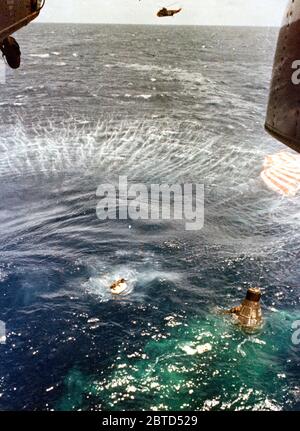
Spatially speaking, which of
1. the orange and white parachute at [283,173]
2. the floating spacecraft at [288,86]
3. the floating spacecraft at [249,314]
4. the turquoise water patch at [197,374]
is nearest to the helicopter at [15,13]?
the floating spacecraft at [288,86]

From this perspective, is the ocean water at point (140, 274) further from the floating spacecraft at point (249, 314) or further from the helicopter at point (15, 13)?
the helicopter at point (15, 13)

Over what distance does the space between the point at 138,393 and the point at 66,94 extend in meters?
48.8

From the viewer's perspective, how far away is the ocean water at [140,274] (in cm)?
1102

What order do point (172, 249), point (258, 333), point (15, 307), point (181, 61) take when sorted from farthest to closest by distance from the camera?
point (181, 61)
point (172, 249)
point (15, 307)
point (258, 333)

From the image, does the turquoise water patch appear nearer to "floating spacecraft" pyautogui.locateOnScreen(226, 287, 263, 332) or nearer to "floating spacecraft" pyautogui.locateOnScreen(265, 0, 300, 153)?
"floating spacecraft" pyautogui.locateOnScreen(226, 287, 263, 332)

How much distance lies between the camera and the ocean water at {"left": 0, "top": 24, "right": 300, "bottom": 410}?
36.2 ft

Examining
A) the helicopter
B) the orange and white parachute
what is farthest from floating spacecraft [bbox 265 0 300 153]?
the orange and white parachute

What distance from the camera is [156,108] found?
4653 cm

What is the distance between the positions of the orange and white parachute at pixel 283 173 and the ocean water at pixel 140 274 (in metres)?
0.80

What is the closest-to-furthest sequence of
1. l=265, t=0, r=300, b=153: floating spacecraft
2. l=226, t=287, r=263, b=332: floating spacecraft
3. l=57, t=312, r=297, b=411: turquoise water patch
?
l=265, t=0, r=300, b=153: floating spacecraft
l=57, t=312, r=297, b=411: turquoise water patch
l=226, t=287, r=263, b=332: floating spacecraft

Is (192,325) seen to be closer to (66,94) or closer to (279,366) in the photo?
(279,366)

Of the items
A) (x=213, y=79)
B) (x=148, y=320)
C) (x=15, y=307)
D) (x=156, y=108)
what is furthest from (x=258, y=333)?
(x=213, y=79)

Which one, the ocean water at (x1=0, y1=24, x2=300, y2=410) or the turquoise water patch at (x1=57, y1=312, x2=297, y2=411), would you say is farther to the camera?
the ocean water at (x1=0, y1=24, x2=300, y2=410)

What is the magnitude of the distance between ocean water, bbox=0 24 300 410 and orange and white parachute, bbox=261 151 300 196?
2.63ft
